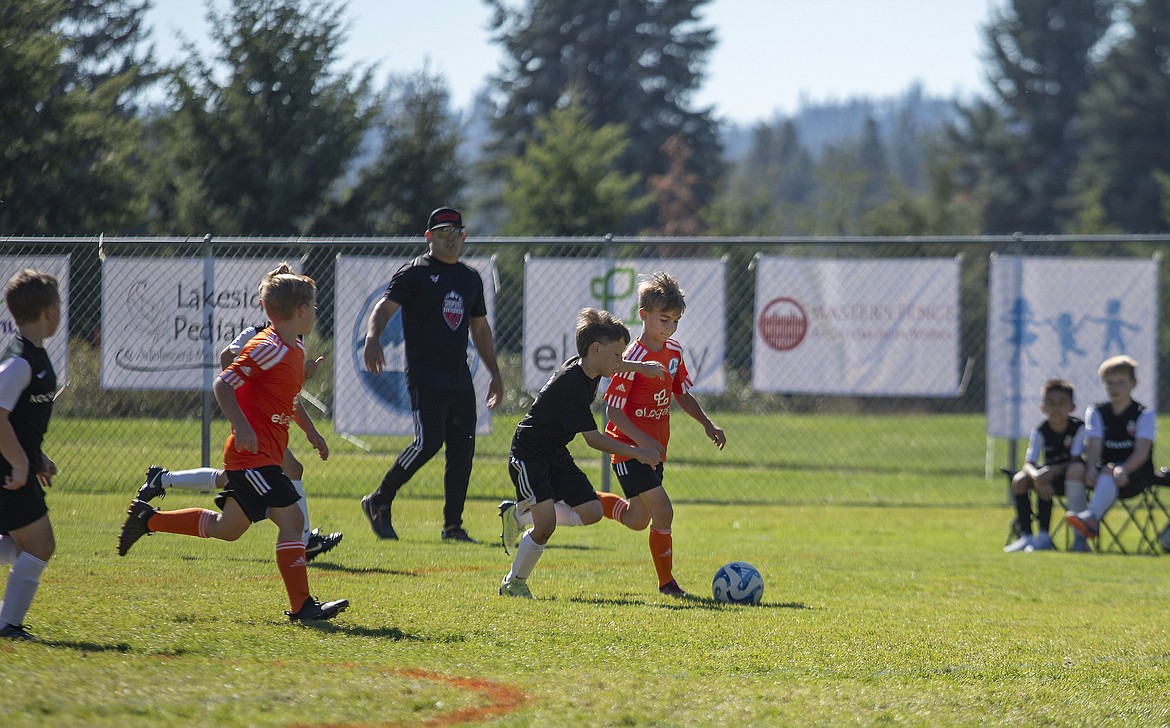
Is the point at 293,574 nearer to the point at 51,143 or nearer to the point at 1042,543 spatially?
the point at 1042,543

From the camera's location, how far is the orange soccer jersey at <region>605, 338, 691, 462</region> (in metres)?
6.83

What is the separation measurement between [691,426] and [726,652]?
45.6 ft

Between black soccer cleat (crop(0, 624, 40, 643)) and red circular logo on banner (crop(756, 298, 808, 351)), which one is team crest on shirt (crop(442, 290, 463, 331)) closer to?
red circular logo on banner (crop(756, 298, 808, 351))

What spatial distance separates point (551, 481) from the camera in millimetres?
6688

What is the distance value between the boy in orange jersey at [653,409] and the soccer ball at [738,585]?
220 mm

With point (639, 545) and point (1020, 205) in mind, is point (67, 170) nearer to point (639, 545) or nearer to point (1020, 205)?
point (639, 545)

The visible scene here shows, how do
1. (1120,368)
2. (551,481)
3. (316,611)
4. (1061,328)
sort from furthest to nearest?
1. (1061,328)
2. (1120,368)
3. (551,481)
4. (316,611)

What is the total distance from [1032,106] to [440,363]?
56489mm

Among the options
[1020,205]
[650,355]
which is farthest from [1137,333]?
[1020,205]

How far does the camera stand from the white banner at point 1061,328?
11570 mm

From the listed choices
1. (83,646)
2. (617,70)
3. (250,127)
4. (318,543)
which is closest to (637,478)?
(318,543)

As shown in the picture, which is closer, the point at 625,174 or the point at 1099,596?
the point at 1099,596

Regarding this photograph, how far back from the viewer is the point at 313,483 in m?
11.7

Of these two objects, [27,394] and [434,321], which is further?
[434,321]
